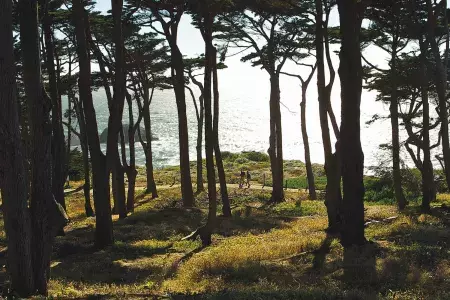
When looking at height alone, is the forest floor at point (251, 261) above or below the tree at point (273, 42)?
below

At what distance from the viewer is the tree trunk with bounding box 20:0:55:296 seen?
6695 mm

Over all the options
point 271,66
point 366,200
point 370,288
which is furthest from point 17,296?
point 366,200

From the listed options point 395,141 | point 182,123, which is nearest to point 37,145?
point 182,123

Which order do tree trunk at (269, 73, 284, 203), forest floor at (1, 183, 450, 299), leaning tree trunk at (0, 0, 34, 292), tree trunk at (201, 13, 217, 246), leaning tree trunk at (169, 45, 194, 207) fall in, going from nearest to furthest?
leaning tree trunk at (0, 0, 34, 292) < forest floor at (1, 183, 450, 299) < tree trunk at (201, 13, 217, 246) < leaning tree trunk at (169, 45, 194, 207) < tree trunk at (269, 73, 284, 203)

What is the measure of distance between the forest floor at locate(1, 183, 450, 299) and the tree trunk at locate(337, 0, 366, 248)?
1226 millimetres

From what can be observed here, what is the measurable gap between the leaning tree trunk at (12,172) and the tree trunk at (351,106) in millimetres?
6346

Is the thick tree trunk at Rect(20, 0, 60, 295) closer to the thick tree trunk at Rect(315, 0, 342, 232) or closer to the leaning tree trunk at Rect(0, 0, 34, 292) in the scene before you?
the leaning tree trunk at Rect(0, 0, 34, 292)

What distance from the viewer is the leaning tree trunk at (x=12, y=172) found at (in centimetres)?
601

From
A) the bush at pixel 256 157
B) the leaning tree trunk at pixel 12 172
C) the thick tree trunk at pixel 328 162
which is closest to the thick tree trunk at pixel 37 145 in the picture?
the leaning tree trunk at pixel 12 172

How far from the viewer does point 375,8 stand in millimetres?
14727

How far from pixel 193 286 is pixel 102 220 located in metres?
4.93

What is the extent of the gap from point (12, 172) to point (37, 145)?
762 millimetres

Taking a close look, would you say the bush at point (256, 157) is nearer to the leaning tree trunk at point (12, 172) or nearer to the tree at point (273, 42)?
the tree at point (273, 42)

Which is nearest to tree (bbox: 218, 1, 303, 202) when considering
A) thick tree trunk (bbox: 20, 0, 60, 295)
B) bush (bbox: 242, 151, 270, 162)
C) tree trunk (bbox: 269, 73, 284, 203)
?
tree trunk (bbox: 269, 73, 284, 203)
